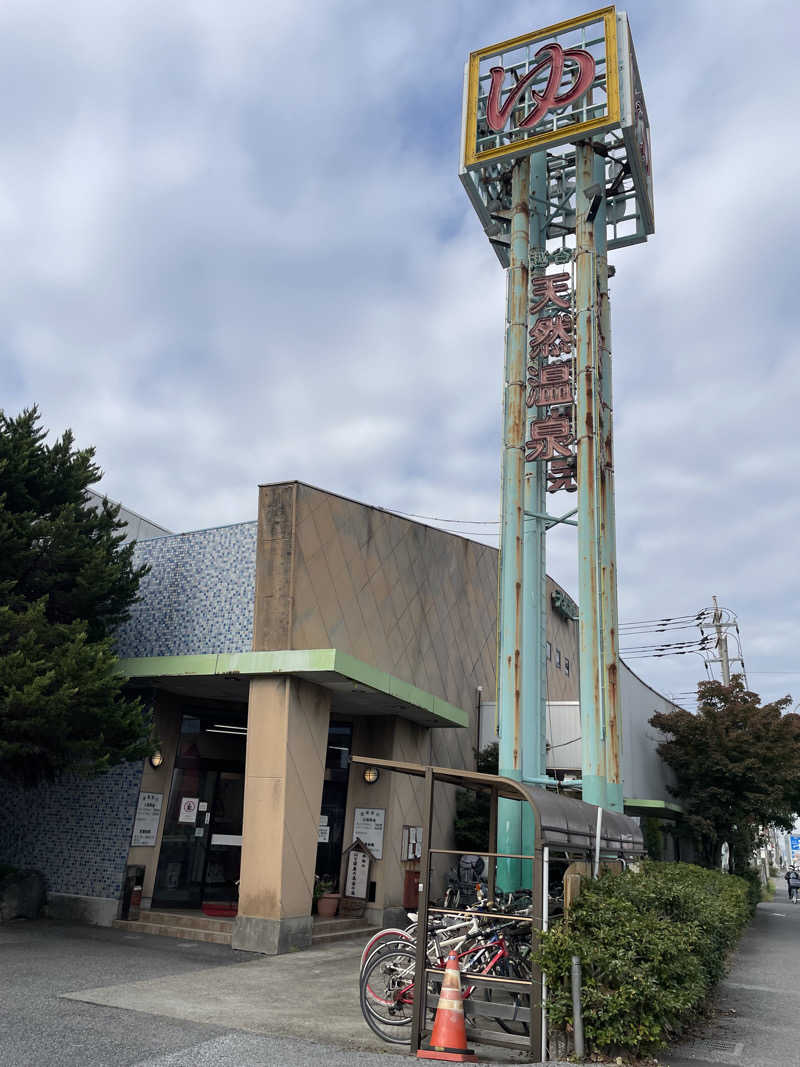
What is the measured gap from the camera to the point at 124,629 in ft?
55.0

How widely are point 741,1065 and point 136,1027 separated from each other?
5.92 m

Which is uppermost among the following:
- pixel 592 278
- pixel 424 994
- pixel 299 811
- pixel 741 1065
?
pixel 592 278

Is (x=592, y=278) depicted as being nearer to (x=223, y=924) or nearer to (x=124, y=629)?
(x=124, y=629)

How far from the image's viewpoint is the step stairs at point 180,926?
558 inches

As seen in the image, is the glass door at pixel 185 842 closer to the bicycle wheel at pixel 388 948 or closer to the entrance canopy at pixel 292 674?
the entrance canopy at pixel 292 674

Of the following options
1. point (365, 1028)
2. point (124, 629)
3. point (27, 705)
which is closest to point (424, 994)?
point (365, 1028)

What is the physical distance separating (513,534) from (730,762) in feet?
50.2

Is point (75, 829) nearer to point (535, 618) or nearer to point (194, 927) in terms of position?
point (194, 927)

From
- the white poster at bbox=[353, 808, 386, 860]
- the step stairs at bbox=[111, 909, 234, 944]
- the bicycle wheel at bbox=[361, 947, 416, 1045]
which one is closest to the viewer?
the bicycle wheel at bbox=[361, 947, 416, 1045]

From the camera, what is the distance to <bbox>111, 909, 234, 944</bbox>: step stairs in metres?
14.2

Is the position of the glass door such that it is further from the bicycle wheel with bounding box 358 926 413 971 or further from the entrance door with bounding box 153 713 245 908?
the bicycle wheel with bounding box 358 926 413 971

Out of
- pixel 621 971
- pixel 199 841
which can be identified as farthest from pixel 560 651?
pixel 621 971

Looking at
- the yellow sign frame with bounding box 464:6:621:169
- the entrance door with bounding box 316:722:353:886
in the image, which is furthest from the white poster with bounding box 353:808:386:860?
the yellow sign frame with bounding box 464:6:621:169

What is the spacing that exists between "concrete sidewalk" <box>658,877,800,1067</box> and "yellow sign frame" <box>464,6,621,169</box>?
1594cm
